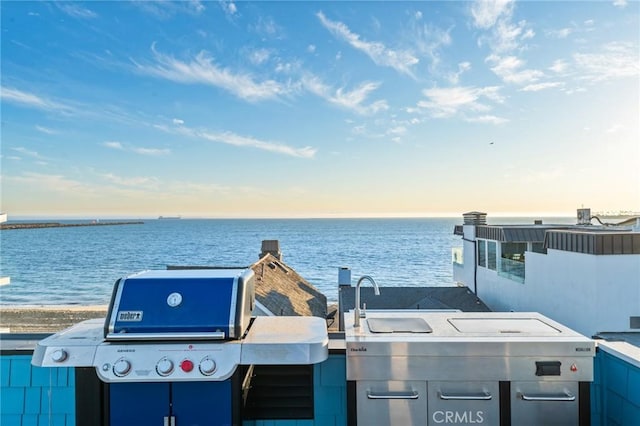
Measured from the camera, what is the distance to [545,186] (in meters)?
31.0

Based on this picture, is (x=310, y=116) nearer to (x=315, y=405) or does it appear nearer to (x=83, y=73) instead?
(x=83, y=73)

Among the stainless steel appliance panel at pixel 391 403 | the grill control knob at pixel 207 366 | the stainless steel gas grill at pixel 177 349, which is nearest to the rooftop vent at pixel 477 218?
the stainless steel appliance panel at pixel 391 403

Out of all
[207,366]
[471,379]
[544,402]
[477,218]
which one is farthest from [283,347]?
[477,218]

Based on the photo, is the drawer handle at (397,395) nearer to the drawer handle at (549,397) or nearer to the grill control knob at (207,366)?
the drawer handle at (549,397)

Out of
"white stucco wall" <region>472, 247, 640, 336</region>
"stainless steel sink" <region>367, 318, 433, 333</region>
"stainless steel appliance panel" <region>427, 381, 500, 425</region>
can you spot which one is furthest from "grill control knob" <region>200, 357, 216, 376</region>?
"white stucco wall" <region>472, 247, 640, 336</region>

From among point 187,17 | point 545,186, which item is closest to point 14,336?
point 187,17

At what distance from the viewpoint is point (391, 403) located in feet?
5.69

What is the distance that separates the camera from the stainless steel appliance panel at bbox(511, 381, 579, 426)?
1.71 m

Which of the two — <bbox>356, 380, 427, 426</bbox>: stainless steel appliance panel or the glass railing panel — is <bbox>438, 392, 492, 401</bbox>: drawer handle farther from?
the glass railing panel

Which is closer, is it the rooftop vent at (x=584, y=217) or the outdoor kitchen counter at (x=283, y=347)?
the outdoor kitchen counter at (x=283, y=347)

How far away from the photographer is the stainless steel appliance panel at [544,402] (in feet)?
5.59

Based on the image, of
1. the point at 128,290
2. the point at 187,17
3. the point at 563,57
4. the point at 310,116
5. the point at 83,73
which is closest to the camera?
the point at 128,290

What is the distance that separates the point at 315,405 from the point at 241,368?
0.55 meters

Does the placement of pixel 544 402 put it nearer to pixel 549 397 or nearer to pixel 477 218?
pixel 549 397
